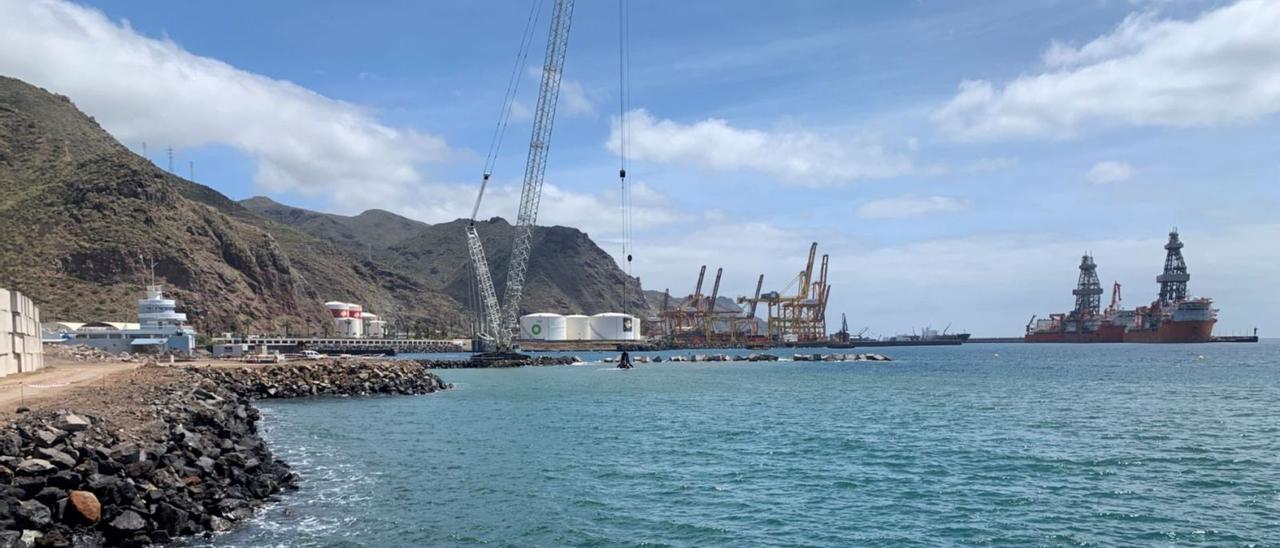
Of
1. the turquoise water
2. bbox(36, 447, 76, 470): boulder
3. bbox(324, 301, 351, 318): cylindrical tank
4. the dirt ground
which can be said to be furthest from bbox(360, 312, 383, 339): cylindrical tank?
bbox(36, 447, 76, 470): boulder

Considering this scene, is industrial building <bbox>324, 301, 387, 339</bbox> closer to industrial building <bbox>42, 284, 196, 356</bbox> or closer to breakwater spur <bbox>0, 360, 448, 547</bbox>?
industrial building <bbox>42, 284, 196, 356</bbox>

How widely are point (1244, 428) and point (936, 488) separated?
2060cm

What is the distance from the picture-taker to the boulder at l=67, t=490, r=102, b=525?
15.7 m

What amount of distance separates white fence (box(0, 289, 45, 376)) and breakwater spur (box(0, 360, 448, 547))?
26.1 feet

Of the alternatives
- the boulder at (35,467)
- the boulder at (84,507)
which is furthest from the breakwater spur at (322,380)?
the boulder at (84,507)

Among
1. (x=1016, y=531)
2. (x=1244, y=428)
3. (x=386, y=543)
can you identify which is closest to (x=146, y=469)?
(x=386, y=543)

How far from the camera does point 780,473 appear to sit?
25156 mm

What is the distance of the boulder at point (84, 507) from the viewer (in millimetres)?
15680

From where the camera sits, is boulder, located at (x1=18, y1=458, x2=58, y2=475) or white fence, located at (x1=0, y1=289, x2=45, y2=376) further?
white fence, located at (x1=0, y1=289, x2=45, y2=376)

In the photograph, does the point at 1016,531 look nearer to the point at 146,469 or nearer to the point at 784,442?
the point at 784,442

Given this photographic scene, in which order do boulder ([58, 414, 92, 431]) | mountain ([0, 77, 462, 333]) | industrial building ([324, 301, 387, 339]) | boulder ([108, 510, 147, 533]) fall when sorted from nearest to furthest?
boulder ([108, 510, 147, 533]) < boulder ([58, 414, 92, 431]) < mountain ([0, 77, 462, 333]) < industrial building ([324, 301, 387, 339])

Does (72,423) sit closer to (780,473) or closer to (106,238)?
(780,473)

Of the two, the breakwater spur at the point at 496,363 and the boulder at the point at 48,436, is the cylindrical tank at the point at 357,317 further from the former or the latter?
the boulder at the point at 48,436

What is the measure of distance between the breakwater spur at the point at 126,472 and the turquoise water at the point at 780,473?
3.82 ft
